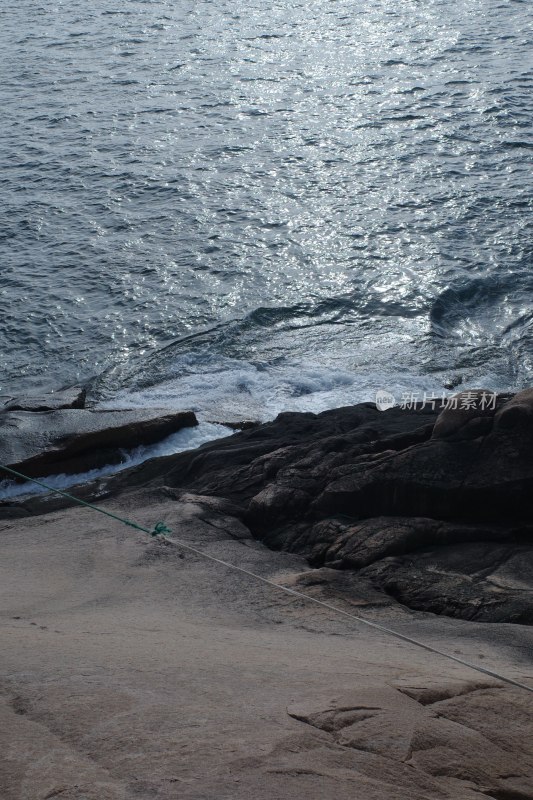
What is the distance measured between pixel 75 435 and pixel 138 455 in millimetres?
889

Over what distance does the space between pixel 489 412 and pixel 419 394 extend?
4.83 meters

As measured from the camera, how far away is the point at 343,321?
1686cm

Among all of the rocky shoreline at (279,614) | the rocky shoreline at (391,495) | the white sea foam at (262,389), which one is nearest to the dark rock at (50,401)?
the rocky shoreline at (279,614)

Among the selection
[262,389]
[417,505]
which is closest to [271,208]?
[262,389]

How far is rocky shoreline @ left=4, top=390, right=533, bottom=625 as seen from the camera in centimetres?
808

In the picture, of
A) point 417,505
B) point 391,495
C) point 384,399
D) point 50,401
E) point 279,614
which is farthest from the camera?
point 384,399

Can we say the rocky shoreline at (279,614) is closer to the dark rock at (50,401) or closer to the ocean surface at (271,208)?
the dark rock at (50,401)

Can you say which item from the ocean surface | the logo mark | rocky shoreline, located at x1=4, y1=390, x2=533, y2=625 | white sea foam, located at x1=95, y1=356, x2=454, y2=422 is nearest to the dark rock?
white sea foam, located at x1=95, y1=356, x2=454, y2=422

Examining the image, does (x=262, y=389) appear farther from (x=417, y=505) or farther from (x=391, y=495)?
(x=417, y=505)

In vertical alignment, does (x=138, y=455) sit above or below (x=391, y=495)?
below

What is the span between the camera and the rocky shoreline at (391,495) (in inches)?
318

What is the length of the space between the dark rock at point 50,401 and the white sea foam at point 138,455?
1467mm

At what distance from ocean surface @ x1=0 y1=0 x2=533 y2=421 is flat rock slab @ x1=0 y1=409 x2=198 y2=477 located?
1.30m

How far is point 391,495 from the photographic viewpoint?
29.7 feet
